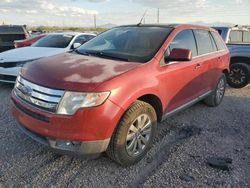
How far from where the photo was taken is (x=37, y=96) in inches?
114

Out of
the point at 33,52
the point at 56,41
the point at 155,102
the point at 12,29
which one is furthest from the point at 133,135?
the point at 12,29

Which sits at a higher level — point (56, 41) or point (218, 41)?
point (218, 41)

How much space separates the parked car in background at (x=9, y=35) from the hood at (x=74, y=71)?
9.25 meters

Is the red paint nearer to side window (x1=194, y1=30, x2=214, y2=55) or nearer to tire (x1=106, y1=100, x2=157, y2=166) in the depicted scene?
tire (x1=106, y1=100, x2=157, y2=166)

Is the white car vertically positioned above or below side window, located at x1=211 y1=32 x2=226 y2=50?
below

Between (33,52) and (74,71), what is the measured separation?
13.9ft

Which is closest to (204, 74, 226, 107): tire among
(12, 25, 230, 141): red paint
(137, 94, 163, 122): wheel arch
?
(12, 25, 230, 141): red paint

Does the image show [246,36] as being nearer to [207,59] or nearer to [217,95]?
[217,95]

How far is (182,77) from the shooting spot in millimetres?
4004

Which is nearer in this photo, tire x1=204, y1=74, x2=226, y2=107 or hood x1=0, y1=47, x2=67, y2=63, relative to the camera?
tire x1=204, y1=74, x2=226, y2=107

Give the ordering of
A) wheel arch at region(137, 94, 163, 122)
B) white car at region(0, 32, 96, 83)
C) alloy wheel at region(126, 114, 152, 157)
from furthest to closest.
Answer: white car at region(0, 32, 96, 83) < wheel arch at region(137, 94, 163, 122) < alloy wheel at region(126, 114, 152, 157)

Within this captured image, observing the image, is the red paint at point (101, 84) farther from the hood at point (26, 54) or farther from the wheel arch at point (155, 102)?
the hood at point (26, 54)

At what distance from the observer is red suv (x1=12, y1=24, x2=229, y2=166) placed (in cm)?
271

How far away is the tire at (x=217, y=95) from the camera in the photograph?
551 centimetres
